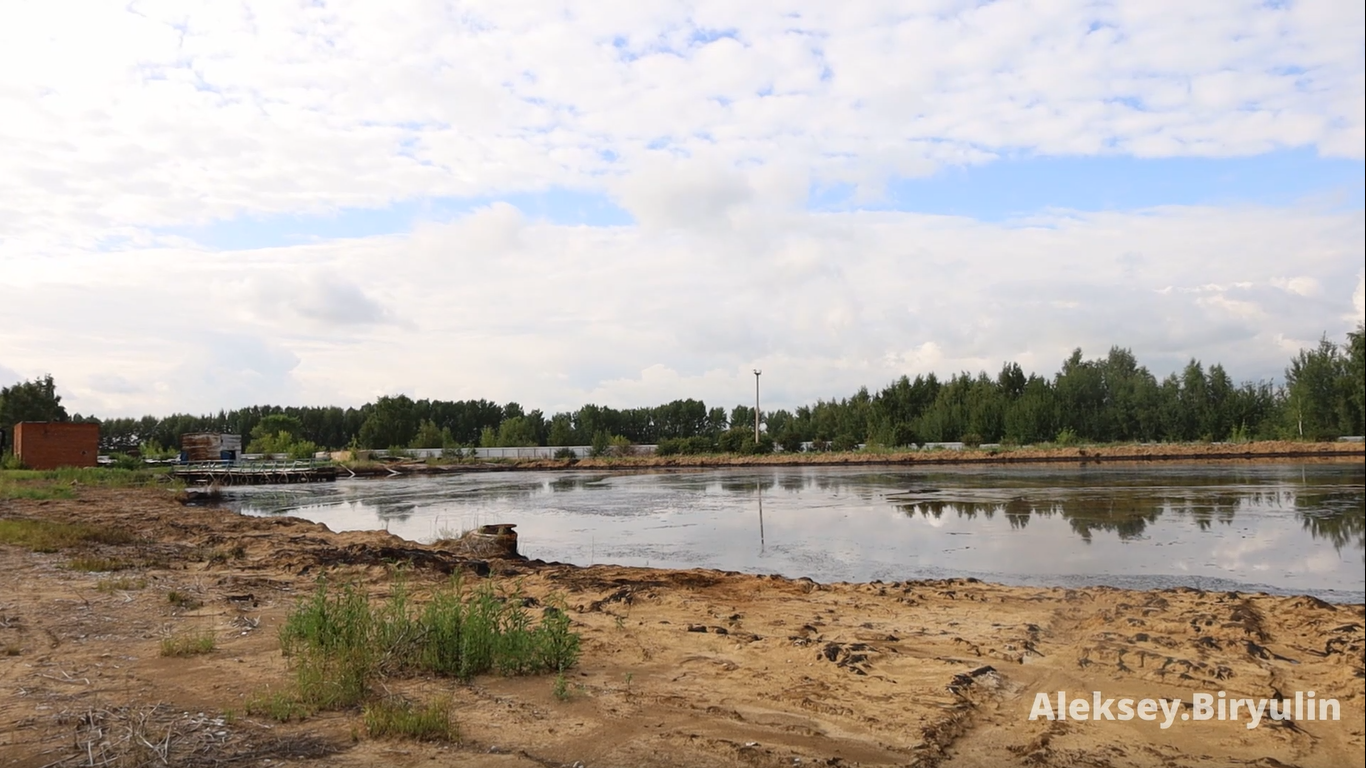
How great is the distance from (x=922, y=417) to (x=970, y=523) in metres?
41.9

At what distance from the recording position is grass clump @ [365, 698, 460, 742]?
14.7 feet

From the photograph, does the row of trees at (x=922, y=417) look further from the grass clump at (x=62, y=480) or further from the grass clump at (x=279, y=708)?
the grass clump at (x=62, y=480)

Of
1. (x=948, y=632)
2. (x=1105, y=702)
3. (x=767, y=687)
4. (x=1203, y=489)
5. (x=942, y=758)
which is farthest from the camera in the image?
(x=1203, y=489)

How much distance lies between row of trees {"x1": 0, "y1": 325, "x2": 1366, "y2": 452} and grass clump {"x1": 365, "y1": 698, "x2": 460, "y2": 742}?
4.35 metres

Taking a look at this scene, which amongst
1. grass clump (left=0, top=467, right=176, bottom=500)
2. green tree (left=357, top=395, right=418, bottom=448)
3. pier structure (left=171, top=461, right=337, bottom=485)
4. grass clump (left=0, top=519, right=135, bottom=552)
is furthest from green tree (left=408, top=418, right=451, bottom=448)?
grass clump (left=0, top=519, right=135, bottom=552)

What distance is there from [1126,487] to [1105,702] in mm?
18410

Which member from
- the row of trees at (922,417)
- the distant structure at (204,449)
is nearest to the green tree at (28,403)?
the row of trees at (922,417)

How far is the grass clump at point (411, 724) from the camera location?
449 cm

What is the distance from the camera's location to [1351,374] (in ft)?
8.78

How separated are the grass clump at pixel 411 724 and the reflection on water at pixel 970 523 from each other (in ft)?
13.9

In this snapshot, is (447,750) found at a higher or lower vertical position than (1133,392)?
lower

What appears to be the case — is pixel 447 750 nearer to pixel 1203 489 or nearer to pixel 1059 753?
pixel 1059 753

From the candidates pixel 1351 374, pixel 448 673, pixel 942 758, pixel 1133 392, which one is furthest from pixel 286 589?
pixel 1351 374

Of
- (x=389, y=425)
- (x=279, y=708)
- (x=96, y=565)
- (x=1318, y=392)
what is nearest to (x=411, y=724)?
(x=279, y=708)
